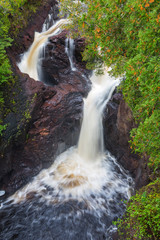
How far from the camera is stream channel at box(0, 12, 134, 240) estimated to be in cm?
520

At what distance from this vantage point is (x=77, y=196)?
6.48m

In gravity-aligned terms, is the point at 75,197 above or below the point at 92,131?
below

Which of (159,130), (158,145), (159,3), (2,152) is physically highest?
(159,3)

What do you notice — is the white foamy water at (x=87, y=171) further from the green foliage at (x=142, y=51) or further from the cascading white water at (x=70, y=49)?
→ the green foliage at (x=142, y=51)

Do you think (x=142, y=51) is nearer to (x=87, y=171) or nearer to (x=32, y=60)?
(x=87, y=171)

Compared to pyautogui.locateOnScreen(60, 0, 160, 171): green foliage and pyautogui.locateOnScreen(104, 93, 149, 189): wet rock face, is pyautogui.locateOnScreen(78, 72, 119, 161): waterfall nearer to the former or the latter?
pyautogui.locateOnScreen(104, 93, 149, 189): wet rock face

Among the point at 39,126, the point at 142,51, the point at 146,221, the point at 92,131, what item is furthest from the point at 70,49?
the point at 146,221

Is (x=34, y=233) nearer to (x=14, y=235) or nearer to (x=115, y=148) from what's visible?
(x=14, y=235)

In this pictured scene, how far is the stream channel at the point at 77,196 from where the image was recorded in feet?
17.0

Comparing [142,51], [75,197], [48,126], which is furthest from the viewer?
[48,126]

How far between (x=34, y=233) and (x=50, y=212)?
870 mm

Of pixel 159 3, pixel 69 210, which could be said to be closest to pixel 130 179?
pixel 69 210

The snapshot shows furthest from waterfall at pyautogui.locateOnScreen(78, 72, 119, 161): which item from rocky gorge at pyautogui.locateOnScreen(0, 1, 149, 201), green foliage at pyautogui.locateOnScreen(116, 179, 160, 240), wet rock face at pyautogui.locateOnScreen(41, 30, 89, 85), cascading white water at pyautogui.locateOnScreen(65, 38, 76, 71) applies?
green foliage at pyautogui.locateOnScreen(116, 179, 160, 240)

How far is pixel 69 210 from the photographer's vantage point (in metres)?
5.88
